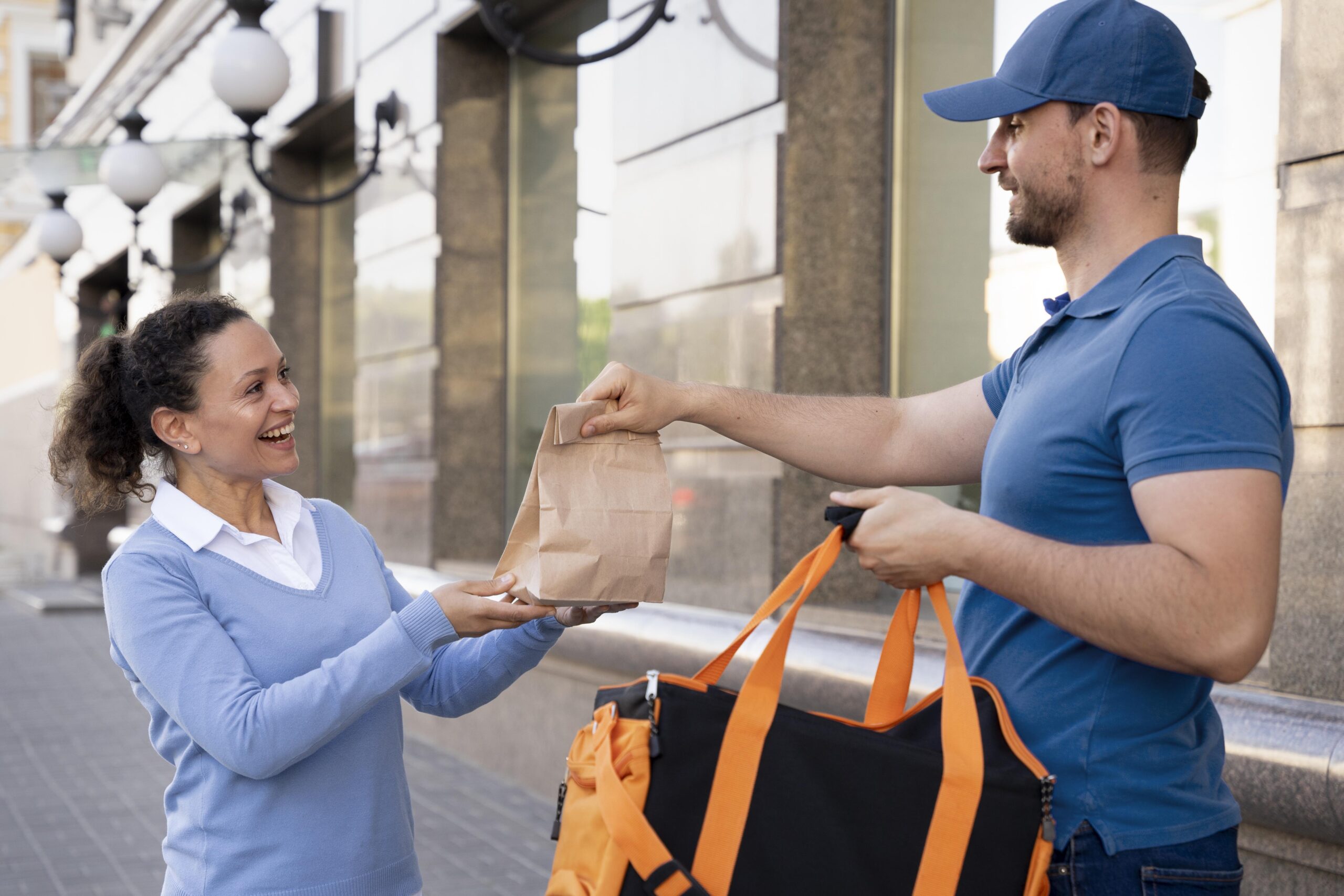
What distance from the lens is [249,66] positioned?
6.53 meters

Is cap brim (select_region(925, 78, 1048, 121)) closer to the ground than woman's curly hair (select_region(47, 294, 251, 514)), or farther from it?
farther from it

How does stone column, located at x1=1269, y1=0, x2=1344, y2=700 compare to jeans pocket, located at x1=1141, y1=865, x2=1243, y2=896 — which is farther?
stone column, located at x1=1269, y1=0, x2=1344, y2=700

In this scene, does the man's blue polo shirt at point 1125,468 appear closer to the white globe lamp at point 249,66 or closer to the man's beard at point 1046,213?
the man's beard at point 1046,213

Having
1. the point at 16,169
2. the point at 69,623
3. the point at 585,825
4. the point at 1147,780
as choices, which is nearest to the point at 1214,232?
the point at 1147,780

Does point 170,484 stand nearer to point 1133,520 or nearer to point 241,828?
point 241,828

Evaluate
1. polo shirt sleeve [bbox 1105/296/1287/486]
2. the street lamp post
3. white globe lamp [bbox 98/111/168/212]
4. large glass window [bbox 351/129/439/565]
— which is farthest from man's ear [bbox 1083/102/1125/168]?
white globe lamp [bbox 98/111/168/212]

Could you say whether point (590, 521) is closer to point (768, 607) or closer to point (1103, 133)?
point (768, 607)

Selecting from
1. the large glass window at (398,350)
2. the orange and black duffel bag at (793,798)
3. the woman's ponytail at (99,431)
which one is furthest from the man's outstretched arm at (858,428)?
the large glass window at (398,350)

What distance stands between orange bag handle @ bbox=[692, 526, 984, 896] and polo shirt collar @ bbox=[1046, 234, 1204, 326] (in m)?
0.43

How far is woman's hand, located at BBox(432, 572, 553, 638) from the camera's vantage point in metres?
2.15

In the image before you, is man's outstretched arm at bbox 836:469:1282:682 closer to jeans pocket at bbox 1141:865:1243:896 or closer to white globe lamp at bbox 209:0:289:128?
jeans pocket at bbox 1141:865:1243:896

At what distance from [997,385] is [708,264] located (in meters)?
3.30

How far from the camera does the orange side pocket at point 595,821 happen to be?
1.69 metres

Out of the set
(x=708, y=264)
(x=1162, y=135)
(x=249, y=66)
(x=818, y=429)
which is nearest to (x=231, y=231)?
(x=249, y=66)
